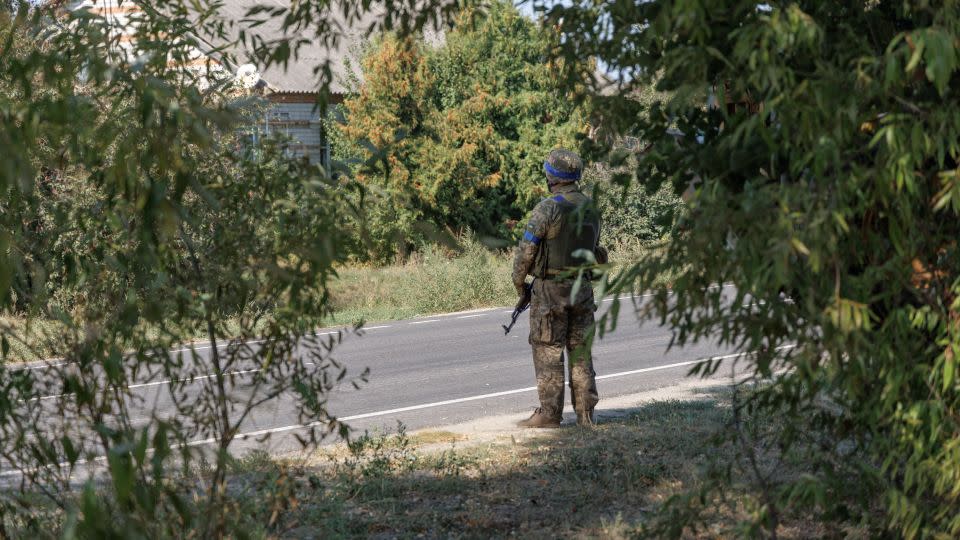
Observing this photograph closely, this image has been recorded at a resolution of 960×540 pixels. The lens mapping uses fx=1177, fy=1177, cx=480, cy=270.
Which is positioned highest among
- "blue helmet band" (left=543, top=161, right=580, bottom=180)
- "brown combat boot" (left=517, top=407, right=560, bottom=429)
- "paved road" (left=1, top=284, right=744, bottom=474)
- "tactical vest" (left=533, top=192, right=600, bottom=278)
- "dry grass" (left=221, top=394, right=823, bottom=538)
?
"blue helmet band" (left=543, top=161, right=580, bottom=180)

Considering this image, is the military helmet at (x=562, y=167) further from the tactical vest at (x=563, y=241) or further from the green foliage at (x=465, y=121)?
the green foliage at (x=465, y=121)

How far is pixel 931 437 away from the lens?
2889 millimetres

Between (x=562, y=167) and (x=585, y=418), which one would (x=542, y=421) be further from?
(x=562, y=167)

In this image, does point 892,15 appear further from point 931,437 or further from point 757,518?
point 757,518

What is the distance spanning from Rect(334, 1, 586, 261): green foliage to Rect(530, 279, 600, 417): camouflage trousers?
14609 millimetres

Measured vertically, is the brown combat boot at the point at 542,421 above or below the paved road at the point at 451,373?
above

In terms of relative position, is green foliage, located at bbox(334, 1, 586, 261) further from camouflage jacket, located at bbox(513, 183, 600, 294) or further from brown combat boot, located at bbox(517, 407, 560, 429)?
camouflage jacket, located at bbox(513, 183, 600, 294)

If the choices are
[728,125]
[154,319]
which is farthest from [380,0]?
[154,319]

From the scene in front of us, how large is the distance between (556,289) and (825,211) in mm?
4757

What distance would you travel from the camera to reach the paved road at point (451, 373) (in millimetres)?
9211

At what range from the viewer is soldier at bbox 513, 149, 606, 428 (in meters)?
7.19

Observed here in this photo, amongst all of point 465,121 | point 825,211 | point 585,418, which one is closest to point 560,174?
point 585,418

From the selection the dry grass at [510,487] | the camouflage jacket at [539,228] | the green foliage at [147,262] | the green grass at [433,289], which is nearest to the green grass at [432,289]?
the green grass at [433,289]

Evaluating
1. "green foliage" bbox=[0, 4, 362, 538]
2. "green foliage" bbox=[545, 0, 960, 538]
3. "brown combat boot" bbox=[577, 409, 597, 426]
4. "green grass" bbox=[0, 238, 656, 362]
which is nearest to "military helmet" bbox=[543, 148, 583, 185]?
"brown combat boot" bbox=[577, 409, 597, 426]
